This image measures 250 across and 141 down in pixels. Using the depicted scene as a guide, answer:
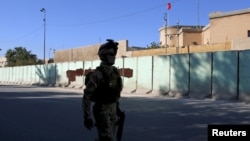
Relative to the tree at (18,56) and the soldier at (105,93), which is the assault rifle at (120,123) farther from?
the tree at (18,56)

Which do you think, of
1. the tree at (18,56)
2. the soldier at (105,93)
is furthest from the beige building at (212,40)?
the tree at (18,56)

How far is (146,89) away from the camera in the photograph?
3148 centimetres

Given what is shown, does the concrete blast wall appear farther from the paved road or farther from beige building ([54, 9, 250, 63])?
beige building ([54, 9, 250, 63])

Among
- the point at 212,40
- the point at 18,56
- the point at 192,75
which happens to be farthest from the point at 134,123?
the point at 18,56

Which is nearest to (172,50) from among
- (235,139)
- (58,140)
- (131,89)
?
(131,89)

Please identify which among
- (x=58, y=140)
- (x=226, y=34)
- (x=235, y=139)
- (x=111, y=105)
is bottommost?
(x=58, y=140)

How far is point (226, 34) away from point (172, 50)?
389 inches

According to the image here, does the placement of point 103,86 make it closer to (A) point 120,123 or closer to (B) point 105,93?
(B) point 105,93

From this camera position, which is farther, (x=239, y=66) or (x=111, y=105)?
(x=239, y=66)

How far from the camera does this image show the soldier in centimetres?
557

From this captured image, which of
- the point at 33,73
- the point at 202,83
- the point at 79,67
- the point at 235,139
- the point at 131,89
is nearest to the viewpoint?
the point at 235,139

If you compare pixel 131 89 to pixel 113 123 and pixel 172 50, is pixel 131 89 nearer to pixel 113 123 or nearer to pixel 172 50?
pixel 172 50

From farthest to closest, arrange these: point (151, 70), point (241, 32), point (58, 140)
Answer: point (241, 32) < point (151, 70) < point (58, 140)

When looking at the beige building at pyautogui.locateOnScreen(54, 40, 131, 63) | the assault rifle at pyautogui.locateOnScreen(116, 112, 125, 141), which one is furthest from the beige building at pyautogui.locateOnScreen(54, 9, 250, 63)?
the assault rifle at pyautogui.locateOnScreen(116, 112, 125, 141)
